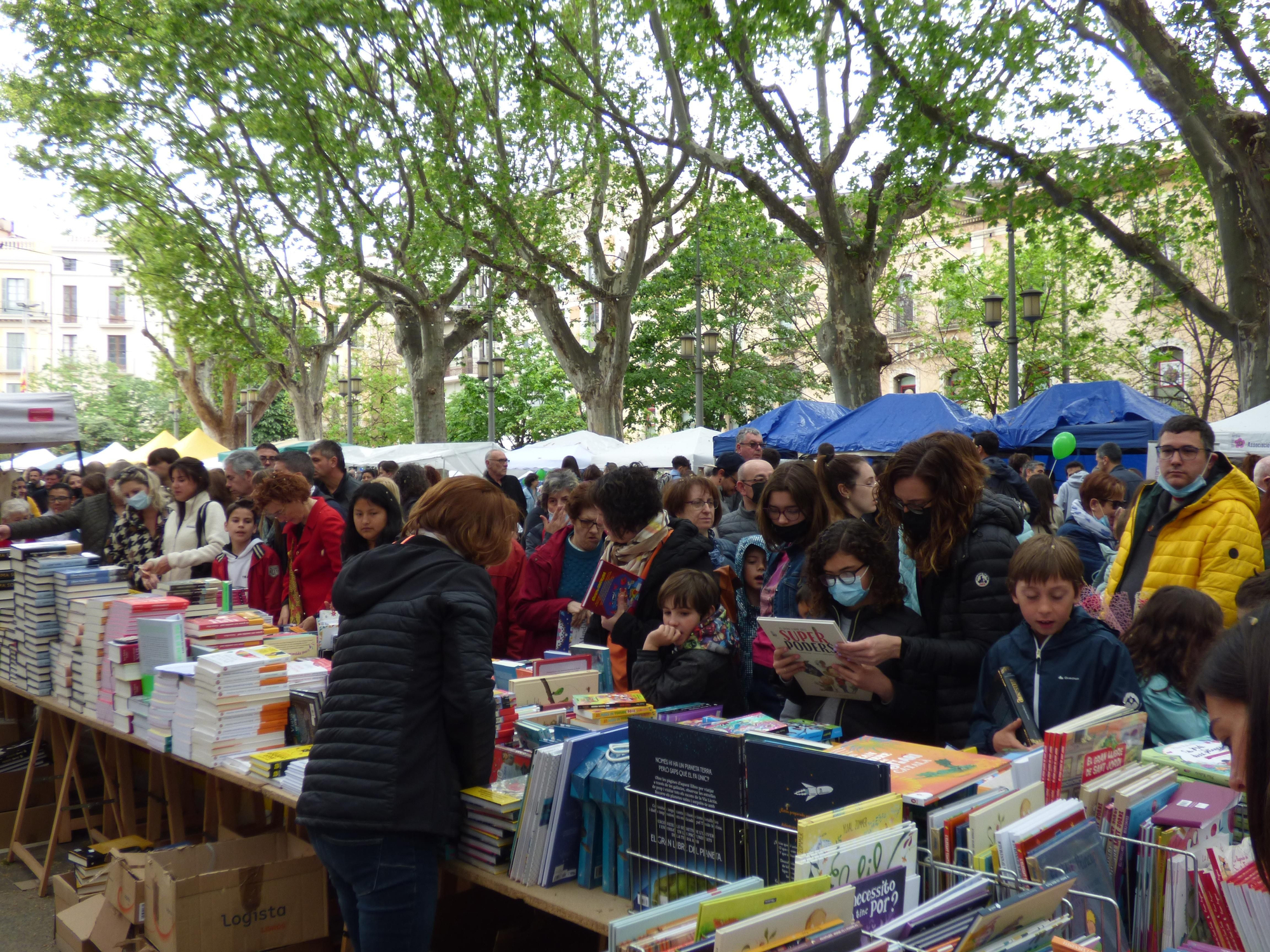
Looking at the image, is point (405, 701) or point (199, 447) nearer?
point (405, 701)

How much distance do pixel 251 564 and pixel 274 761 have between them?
3.04m

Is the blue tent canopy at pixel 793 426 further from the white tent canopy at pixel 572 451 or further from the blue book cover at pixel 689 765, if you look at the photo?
the blue book cover at pixel 689 765

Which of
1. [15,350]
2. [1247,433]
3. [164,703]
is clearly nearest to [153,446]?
[164,703]

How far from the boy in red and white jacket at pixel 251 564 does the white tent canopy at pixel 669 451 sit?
9293 millimetres

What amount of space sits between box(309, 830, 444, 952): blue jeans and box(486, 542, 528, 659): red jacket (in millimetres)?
2231

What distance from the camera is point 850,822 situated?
1.94 meters

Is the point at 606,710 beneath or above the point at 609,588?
beneath

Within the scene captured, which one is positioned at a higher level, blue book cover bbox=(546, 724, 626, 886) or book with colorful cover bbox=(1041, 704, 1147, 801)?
book with colorful cover bbox=(1041, 704, 1147, 801)

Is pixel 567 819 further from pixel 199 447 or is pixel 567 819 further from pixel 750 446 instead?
pixel 199 447

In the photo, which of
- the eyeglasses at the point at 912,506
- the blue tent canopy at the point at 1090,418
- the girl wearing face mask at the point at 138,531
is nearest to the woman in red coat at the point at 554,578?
the eyeglasses at the point at 912,506

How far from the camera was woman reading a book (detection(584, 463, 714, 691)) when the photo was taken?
408 centimetres

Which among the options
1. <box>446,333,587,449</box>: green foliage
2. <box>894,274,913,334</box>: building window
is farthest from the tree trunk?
<box>446,333,587,449</box>: green foliage

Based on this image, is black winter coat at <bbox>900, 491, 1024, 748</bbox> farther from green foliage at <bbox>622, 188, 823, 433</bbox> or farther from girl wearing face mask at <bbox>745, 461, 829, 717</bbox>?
green foliage at <bbox>622, 188, 823, 433</bbox>

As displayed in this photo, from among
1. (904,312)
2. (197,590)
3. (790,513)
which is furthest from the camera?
(904,312)
